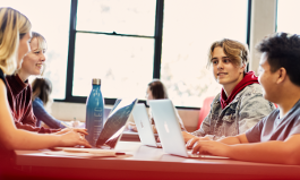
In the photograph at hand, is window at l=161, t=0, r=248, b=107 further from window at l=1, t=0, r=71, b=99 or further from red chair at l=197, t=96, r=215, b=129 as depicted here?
window at l=1, t=0, r=71, b=99

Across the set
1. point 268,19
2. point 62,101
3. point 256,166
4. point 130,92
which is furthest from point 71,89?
point 256,166

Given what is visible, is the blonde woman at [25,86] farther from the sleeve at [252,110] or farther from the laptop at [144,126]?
the sleeve at [252,110]

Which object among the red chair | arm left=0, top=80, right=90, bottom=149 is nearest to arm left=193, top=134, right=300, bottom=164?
arm left=0, top=80, right=90, bottom=149

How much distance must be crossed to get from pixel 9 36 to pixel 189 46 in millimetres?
3141

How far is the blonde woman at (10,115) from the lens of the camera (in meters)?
0.89

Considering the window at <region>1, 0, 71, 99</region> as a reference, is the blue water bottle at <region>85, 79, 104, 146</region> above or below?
below

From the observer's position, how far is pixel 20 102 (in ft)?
5.84

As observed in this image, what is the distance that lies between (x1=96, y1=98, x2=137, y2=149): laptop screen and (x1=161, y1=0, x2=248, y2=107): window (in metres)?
2.89

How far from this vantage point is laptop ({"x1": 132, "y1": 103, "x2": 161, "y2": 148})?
1344 mm

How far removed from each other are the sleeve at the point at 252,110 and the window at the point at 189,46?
2435 millimetres

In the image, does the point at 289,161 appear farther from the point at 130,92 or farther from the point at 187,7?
the point at 187,7

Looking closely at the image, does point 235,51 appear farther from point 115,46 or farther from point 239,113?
point 115,46

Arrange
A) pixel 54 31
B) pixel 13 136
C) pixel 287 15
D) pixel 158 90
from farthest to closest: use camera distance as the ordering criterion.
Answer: pixel 287 15, pixel 54 31, pixel 158 90, pixel 13 136

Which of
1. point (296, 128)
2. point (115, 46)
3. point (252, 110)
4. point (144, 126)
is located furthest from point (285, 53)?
point (115, 46)
